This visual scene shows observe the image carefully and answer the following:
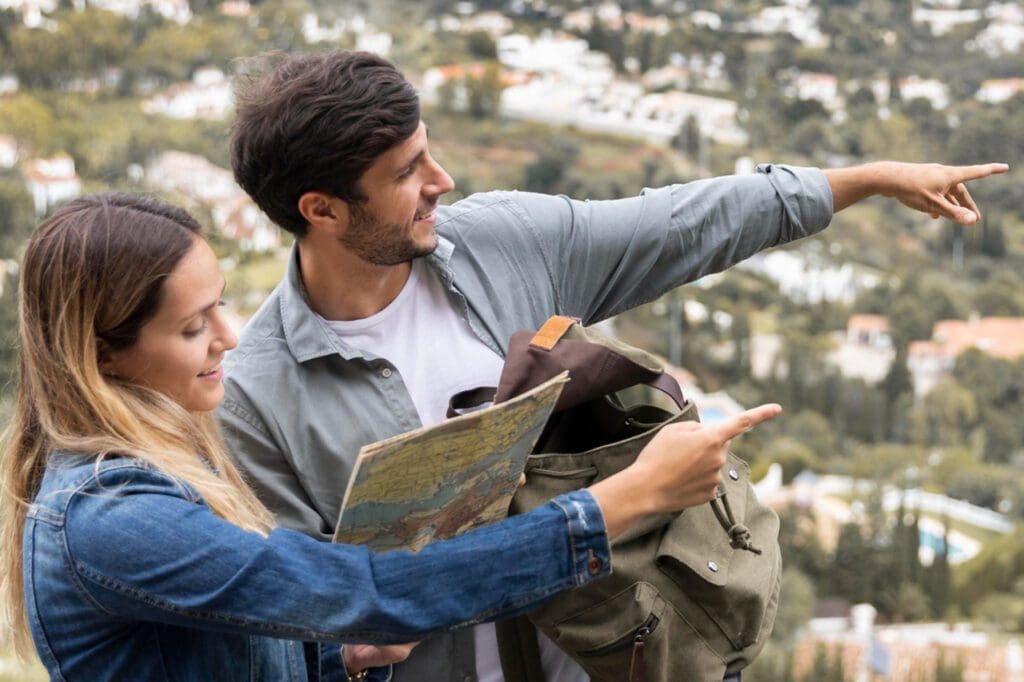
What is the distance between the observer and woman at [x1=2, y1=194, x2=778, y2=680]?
2.86 feet

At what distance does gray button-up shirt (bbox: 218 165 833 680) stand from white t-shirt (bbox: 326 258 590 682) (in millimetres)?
15

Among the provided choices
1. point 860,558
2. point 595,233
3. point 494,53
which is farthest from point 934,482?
point 595,233

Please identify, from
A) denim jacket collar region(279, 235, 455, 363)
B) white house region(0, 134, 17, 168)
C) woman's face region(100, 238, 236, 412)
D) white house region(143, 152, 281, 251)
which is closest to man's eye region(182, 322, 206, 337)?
woman's face region(100, 238, 236, 412)

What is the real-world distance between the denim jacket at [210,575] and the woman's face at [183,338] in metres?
0.10

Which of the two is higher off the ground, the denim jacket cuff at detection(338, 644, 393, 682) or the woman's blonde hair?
the woman's blonde hair

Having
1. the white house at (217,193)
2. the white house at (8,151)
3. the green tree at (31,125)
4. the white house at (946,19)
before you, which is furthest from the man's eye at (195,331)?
the white house at (946,19)

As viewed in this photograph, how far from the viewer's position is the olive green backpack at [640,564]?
1128 millimetres

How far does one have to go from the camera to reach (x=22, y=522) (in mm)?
986

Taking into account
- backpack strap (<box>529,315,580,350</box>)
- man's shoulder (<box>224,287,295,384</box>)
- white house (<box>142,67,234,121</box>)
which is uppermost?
backpack strap (<box>529,315,580,350</box>)

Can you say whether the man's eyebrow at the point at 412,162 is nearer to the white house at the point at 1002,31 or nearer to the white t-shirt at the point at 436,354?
the white t-shirt at the point at 436,354

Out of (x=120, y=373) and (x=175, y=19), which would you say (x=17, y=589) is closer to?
(x=120, y=373)

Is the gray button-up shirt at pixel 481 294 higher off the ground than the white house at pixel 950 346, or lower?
higher

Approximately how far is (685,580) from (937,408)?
3092 centimetres

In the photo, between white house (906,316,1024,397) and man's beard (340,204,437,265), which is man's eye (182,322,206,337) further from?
white house (906,316,1024,397)
